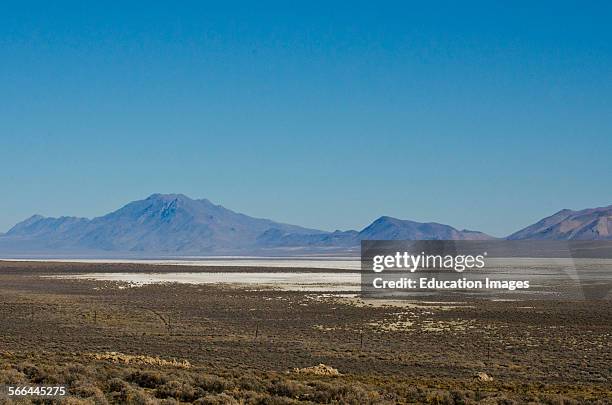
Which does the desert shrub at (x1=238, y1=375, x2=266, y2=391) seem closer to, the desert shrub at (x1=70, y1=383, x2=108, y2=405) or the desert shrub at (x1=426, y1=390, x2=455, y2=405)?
the desert shrub at (x1=70, y1=383, x2=108, y2=405)

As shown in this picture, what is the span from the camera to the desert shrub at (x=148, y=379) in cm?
1884

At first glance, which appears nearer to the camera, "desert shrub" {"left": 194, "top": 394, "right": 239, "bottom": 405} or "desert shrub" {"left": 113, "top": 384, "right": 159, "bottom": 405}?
"desert shrub" {"left": 113, "top": 384, "right": 159, "bottom": 405}

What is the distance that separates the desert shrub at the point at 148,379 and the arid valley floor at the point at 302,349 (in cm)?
5

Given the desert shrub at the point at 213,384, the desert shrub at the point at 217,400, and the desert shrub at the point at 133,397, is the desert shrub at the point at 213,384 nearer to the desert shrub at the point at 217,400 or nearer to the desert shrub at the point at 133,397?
the desert shrub at the point at 133,397

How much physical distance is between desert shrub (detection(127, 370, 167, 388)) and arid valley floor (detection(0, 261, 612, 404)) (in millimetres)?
50

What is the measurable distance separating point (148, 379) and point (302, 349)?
40.3 feet

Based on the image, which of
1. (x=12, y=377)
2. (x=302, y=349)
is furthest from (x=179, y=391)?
(x=302, y=349)

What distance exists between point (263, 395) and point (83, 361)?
27.9 feet

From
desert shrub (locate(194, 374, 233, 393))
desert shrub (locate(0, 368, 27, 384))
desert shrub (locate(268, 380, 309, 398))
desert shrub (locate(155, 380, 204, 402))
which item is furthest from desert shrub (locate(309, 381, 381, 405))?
desert shrub (locate(0, 368, 27, 384))

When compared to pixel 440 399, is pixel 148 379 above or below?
above

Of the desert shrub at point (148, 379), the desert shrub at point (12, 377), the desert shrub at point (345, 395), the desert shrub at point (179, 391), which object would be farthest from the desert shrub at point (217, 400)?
the desert shrub at point (12, 377)

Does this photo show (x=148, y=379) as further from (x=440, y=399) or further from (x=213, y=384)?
(x=440, y=399)

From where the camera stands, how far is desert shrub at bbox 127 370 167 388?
61.8ft

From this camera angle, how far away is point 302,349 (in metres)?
30.7
